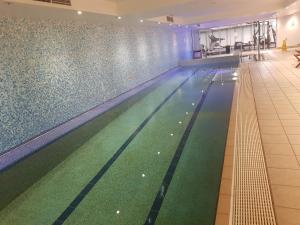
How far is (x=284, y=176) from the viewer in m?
2.52

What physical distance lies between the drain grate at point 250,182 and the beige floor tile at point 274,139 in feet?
0.26

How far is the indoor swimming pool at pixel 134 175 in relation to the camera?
241 cm

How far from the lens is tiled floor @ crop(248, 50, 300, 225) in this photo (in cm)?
→ 215

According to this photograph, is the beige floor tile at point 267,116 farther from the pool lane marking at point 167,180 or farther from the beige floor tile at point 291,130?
the pool lane marking at point 167,180

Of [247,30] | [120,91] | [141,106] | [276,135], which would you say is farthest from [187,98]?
[247,30]

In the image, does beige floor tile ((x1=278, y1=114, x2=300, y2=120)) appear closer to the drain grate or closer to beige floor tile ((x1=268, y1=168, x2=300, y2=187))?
the drain grate

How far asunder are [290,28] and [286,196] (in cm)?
1971

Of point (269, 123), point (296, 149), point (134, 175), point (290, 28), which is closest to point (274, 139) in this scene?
point (296, 149)

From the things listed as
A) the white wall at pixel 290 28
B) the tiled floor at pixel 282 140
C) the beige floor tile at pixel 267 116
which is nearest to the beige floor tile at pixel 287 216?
the tiled floor at pixel 282 140

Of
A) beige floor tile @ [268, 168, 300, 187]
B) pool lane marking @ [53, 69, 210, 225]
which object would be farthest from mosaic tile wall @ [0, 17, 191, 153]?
beige floor tile @ [268, 168, 300, 187]

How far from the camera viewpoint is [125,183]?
2959 millimetres

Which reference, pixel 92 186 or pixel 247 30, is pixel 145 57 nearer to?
pixel 92 186

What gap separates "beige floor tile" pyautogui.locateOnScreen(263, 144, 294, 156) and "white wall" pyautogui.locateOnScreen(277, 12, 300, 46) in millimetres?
17973

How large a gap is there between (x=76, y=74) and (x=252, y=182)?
179 inches
